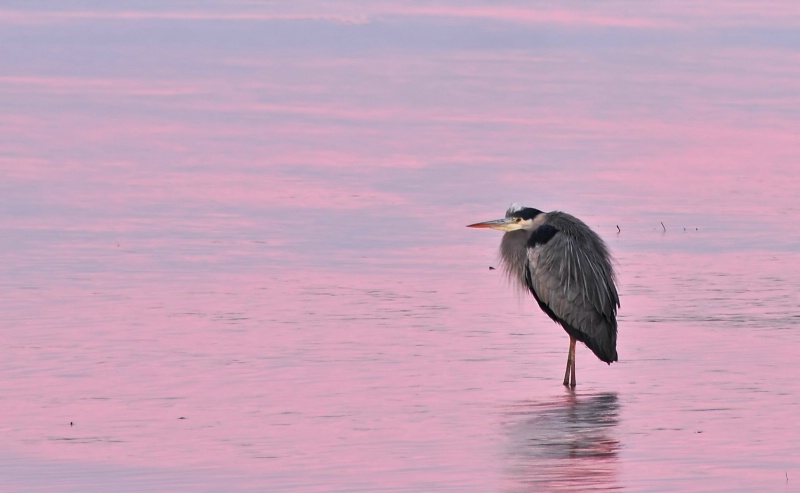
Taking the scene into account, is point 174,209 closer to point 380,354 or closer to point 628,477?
point 380,354

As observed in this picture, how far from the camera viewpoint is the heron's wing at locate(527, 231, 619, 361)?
537 inches

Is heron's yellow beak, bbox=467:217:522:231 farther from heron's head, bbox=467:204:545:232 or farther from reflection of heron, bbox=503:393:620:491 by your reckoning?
reflection of heron, bbox=503:393:620:491

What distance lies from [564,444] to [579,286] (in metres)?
3.27

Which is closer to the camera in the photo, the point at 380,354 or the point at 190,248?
the point at 380,354

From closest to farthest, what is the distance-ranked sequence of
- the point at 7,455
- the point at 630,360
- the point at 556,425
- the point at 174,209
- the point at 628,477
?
the point at 628,477 < the point at 7,455 < the point at 556,425 < the point at 630,360 < the point at 174,209

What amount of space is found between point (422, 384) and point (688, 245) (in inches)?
412

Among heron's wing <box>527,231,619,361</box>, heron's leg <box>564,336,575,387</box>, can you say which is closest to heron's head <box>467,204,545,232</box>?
heron's wing <box>527,231,619,361</box>

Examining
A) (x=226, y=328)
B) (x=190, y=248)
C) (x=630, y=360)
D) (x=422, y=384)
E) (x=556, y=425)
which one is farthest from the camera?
(x=190, y=248)

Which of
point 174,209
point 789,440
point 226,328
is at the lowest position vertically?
point 174,209

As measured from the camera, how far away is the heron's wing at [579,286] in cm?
1365

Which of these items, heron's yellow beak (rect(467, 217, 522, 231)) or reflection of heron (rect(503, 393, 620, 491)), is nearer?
reflection of heron (rect(503, 393, 620, 491))

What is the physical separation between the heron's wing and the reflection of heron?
1.08 m

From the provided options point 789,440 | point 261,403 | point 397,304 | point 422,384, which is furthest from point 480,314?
point 789,440

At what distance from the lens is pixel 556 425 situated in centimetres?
1139
